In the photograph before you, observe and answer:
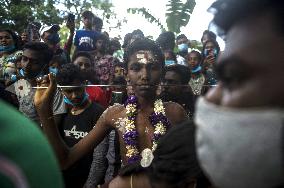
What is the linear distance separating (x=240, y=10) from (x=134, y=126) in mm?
2284

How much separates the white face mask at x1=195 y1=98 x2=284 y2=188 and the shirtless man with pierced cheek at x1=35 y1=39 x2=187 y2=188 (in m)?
1.95

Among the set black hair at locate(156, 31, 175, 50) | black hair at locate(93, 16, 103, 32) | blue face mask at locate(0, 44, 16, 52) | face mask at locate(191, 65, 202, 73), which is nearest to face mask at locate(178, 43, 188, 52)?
black hair at locate(156, 31, 175, 50)

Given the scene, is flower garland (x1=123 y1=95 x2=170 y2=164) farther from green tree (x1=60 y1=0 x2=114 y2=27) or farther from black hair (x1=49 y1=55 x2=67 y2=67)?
green tree (x1=60 y1=0 x2=114 y2=27)

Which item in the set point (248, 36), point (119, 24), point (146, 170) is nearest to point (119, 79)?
point (146, 170)

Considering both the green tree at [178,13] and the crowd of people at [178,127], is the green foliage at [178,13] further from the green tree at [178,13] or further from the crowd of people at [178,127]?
the crowd of people at [178,127]

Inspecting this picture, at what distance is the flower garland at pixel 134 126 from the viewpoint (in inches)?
139

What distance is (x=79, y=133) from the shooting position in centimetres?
449

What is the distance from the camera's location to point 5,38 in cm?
706

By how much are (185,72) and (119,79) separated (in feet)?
4.19

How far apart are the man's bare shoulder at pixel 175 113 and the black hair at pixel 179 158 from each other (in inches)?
62.5

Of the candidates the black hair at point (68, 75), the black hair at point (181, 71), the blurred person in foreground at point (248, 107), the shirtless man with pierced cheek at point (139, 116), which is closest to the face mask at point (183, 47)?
the black hair at point (181, 71)

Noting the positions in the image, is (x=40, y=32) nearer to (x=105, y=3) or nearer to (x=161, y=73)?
(x=161, y=73)

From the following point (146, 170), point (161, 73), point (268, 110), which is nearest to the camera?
point (268, 110)

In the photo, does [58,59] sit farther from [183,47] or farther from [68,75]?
[183,47]
